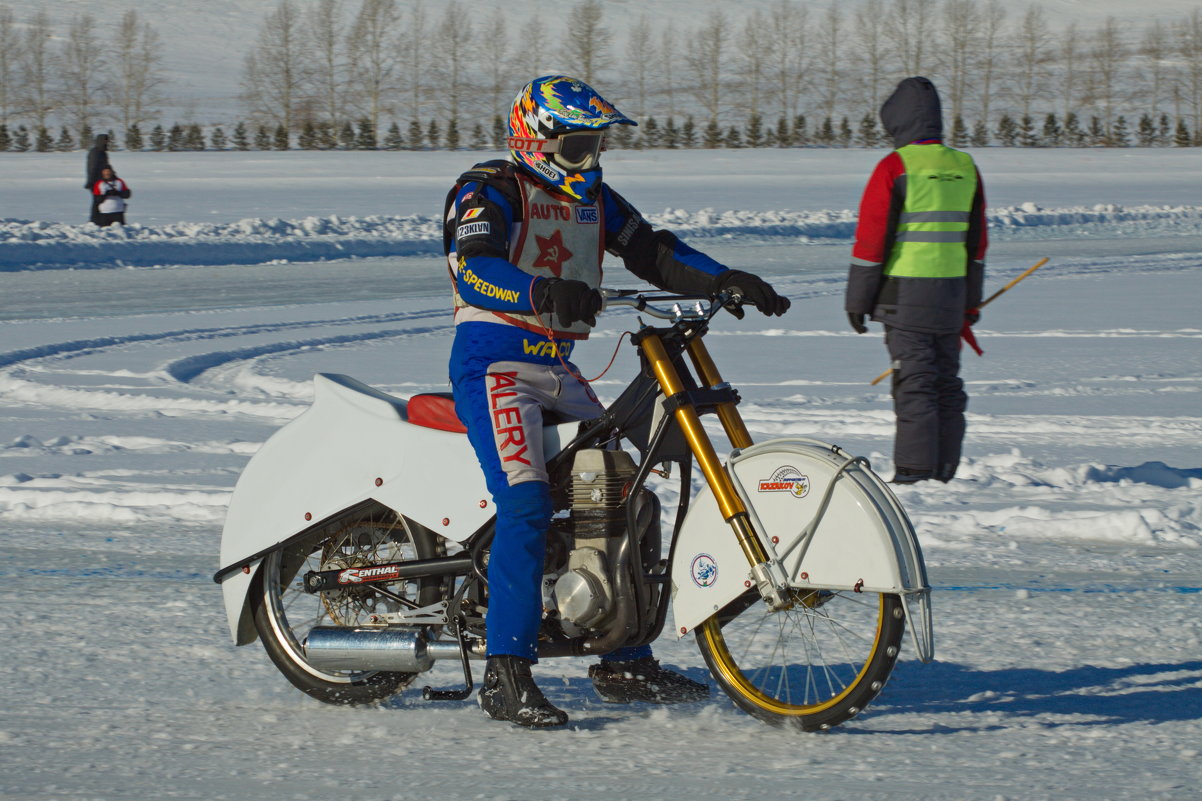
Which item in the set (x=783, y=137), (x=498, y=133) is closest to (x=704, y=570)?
(x=783, y=137)

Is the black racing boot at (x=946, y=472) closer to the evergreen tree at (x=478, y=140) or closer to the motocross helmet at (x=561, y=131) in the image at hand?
the motocross helmet at (x=561, y=131)

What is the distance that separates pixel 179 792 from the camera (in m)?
3.45

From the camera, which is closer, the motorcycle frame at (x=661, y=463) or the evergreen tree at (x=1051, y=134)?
the motorcycle frame at (x=661, y=463)

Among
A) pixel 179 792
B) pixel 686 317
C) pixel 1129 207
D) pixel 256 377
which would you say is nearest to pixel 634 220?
pixel 686 317

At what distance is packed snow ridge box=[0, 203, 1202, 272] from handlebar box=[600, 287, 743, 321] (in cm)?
1733

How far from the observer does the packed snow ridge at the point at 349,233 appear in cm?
2091

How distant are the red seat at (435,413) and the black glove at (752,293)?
0.76 metres

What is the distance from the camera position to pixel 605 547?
3.87 m

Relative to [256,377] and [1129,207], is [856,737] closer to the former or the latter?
[256,377]

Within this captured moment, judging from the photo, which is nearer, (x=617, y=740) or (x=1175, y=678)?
(x=617, y=740)

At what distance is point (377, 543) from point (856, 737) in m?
1.39

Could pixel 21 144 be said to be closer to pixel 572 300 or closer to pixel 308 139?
pixel 308 139

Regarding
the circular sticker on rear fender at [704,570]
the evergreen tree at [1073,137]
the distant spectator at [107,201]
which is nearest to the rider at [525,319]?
the circular sticker on rear fender at [704,570]

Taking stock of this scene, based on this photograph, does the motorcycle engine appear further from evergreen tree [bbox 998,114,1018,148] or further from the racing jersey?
evergreen tree [bbox 998,114,1018,148]
